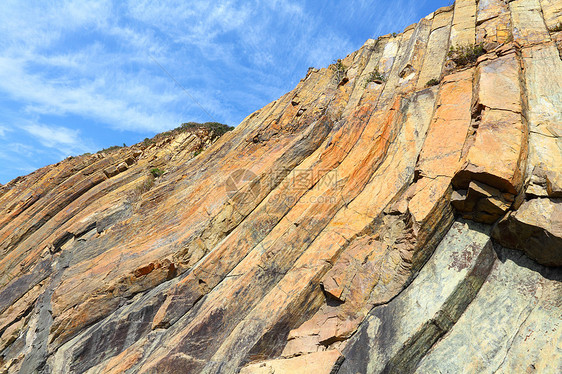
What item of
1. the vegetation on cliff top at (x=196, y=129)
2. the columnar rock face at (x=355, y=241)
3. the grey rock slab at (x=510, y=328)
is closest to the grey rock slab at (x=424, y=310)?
the columnar rock face at (x=355, y=241)

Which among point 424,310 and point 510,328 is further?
point 424,310

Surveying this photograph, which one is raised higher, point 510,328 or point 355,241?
point 355,241

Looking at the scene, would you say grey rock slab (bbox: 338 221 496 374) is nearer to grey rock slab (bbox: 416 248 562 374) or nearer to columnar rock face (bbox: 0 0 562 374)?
columnar rock face (bbox: 0 0 562 374)

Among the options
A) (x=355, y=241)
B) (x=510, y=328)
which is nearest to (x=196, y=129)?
(x=355, y=241)

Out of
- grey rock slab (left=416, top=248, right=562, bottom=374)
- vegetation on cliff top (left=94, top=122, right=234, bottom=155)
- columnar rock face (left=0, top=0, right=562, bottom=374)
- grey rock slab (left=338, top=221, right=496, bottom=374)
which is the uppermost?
vegetation on cliff top (left=94, top=122, right=234, bottom=155)

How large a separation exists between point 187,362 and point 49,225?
17.2 metres

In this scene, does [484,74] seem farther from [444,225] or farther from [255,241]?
[255,241]

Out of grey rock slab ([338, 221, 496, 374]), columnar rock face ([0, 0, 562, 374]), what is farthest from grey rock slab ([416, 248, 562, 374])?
grey rock slab ([338, 221, 496, 374])

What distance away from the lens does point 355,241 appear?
10820 millimetres

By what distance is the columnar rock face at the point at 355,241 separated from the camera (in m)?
8.27

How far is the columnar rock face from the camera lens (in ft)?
27.1

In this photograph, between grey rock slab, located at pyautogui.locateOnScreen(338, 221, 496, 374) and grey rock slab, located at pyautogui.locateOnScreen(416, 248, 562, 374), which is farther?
grey rock slab, located at pyautogui.locateOnScreen(338, 221, 496, 374)

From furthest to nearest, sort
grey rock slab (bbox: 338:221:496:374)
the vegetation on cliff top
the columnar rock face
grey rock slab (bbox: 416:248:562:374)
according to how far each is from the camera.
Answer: the vegetation on cliff top
the columnar rock face
grey rock slab (bbox: 338:221:496:374)
grey rock slab (bbox: 416:248:562:374)

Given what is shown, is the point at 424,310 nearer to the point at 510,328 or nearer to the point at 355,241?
the point at 510,328
